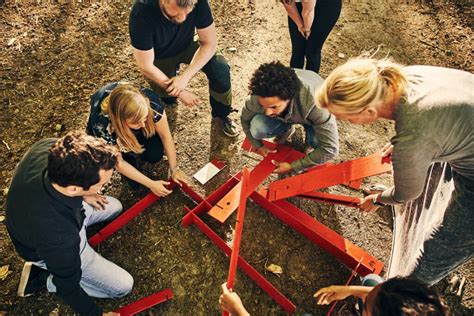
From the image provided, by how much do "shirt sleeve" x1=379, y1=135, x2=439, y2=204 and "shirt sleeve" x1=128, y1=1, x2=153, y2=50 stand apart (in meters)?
2.00

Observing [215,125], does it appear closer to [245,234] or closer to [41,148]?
[245,234]

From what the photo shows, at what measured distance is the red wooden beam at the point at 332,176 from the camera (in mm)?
2914

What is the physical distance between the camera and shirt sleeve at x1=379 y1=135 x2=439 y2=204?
1876 millimetres

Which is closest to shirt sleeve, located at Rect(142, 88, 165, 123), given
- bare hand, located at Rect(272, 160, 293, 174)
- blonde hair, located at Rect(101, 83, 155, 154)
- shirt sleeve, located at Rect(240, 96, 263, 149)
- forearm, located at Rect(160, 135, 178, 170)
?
blonde hair, located at Rect(101, 83, 155, 154)

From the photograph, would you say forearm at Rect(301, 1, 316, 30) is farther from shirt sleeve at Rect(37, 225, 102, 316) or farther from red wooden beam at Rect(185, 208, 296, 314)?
shirt sleeve at Rect(37, 225, 102, 316)

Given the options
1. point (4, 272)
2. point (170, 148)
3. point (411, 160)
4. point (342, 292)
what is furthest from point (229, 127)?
point (4, 272)

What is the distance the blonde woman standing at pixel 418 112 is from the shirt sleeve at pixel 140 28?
4.91 feet

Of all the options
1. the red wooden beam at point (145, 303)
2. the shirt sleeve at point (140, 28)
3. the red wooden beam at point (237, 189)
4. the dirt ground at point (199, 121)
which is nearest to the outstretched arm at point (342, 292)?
the dirt ground at point (199, 121)

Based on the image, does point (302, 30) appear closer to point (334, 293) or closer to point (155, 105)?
point (155, 105)

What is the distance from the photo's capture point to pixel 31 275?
2.76m

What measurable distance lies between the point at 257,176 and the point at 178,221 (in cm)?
89

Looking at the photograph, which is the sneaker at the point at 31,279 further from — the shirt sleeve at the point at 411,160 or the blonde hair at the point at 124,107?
the shirt sleeve at the point at 411,160

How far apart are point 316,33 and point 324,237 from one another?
1.89 meters

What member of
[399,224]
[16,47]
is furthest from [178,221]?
[16,47]
